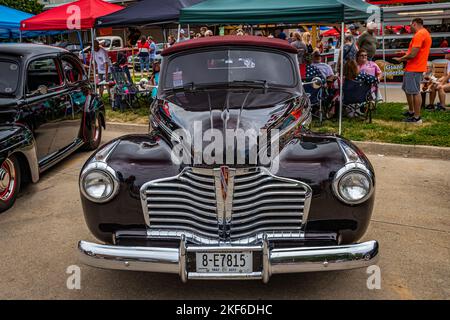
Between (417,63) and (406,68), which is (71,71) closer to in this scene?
(406,68)

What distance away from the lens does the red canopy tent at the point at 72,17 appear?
11.9 metres

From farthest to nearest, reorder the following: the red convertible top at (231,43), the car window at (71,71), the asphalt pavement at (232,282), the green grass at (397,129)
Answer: the green grass at (397,129)
the car window at (71,71)
the red convertible top at (231,43)
the asphalt pavement at (232,282)

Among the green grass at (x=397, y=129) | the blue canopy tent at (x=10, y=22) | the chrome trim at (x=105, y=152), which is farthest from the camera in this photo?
the blue canopy tent at (x=10, y=22)

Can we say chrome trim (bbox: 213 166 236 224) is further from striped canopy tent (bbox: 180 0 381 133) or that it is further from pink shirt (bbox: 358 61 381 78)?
pink shirt (bbox: 358 61 381 78)

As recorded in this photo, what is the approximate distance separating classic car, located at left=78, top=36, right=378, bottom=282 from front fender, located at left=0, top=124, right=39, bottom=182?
2055mm

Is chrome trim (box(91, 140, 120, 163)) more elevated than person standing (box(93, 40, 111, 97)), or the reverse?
person standing (box(93, 40, 111, 97))

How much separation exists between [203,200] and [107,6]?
11.5 m

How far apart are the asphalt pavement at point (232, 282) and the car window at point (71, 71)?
7.01 ft

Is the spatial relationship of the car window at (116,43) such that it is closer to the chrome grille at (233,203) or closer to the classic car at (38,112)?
the classic car at (38,112)

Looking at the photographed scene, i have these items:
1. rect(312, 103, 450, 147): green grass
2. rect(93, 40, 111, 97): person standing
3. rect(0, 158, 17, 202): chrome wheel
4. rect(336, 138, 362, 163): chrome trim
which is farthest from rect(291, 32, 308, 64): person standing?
rect(336, 138, 362, 163): chrome trim

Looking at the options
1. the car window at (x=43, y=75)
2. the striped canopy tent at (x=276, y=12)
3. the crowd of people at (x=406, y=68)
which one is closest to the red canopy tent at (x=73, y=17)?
the crowd of people at (x=406, y=68)

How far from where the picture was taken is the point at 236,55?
4469 millimetres

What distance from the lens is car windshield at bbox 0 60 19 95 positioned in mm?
5750
